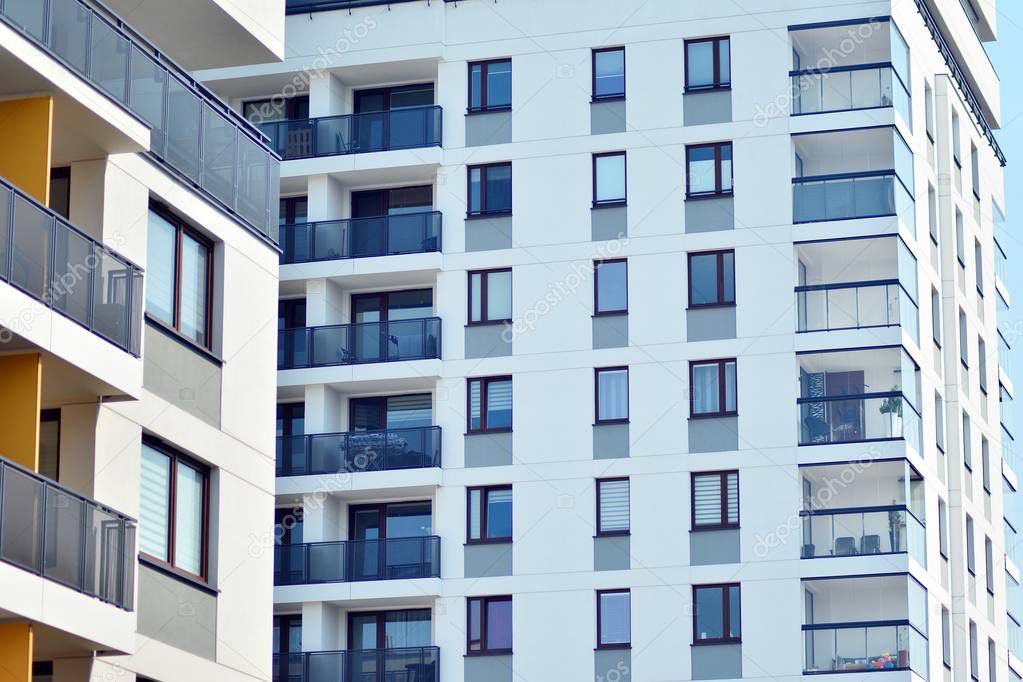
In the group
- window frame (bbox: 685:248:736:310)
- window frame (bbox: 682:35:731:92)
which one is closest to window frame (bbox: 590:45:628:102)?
window frame (bbox: 682:35:731:92)

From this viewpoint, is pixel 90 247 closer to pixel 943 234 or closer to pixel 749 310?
pixel 749 310

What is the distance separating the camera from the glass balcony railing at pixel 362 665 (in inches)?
2319

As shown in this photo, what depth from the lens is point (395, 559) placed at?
6000 cm

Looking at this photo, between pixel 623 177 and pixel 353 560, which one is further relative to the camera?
pixel 623 177

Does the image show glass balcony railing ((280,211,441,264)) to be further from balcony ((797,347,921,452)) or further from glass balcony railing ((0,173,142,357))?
glass balcony railing ((0,173,142,357))

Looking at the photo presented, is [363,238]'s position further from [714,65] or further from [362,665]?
[362,665]

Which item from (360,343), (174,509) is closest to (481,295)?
(360,343)

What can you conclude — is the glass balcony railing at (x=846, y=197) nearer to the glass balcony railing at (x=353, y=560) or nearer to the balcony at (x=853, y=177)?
the balcony at (x=853, y=177)

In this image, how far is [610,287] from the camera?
60469 millimetres

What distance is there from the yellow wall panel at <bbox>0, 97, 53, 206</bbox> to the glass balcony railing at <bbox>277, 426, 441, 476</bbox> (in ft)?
114

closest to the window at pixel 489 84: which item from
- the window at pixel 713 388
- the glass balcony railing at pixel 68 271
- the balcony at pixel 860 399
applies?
the window at pixel 713 388

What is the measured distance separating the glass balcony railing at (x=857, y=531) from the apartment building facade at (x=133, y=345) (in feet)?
88.6

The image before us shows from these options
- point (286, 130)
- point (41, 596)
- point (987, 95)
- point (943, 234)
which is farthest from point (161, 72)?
point (987, 95)

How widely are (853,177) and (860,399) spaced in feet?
18.8
